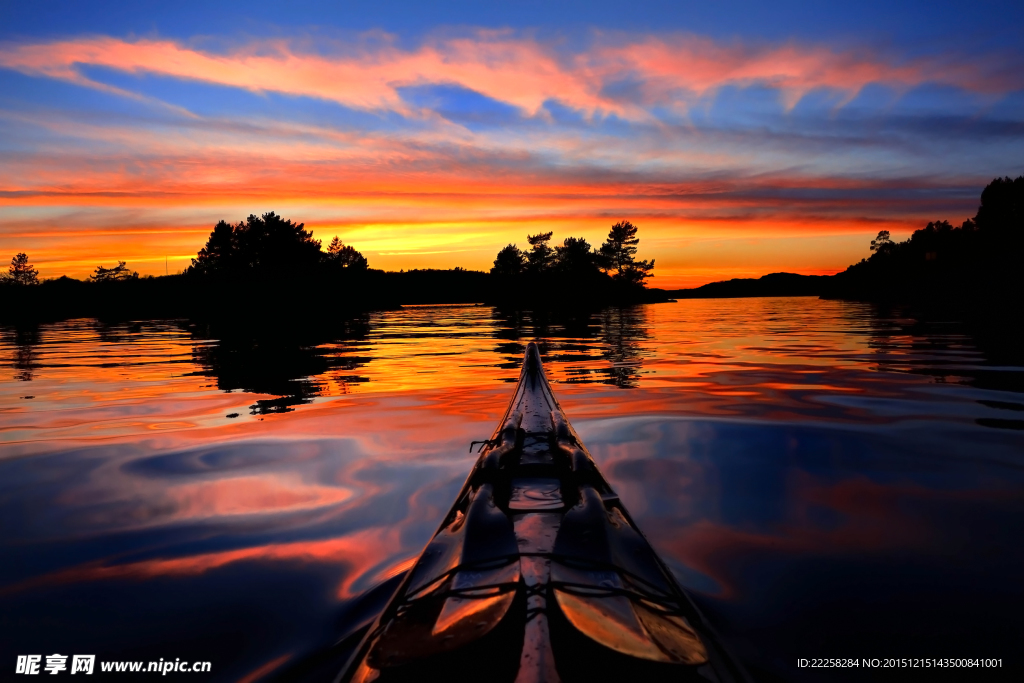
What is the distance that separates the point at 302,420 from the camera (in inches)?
360

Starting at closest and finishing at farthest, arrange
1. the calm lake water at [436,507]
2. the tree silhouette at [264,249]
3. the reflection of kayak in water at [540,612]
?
the reflection of kayak in water at [540,612]
the calm lake water at [436,507]
the tree silhouette at [264,249]

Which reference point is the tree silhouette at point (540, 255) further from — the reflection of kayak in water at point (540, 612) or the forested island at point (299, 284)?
the reflection of kayak in water at point (540, 612)

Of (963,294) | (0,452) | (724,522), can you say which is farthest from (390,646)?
(963,294)

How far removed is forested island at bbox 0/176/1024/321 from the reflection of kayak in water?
2301 inches

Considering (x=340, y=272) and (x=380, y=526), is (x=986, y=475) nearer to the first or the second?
(x=380, y=526)

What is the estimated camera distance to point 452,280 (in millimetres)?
133750

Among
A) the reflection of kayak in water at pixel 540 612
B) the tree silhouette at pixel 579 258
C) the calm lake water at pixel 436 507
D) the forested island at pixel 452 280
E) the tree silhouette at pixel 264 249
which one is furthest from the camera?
the tree silhouette at pixel 579 258

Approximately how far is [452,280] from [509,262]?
33.1 metres

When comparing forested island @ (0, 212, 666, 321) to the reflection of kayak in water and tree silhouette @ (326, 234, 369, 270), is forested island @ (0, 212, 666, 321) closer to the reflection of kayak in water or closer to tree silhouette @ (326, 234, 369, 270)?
tree silhouette @ (326, 234, 369, 270)

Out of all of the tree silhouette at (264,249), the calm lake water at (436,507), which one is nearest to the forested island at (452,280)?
the tree silhouette at (264,249)

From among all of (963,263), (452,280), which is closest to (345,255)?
(452,280)

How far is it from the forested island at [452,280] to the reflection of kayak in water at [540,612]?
192 ft

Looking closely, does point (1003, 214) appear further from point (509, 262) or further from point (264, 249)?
point (264, 249)

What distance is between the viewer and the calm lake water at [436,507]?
3367mm
